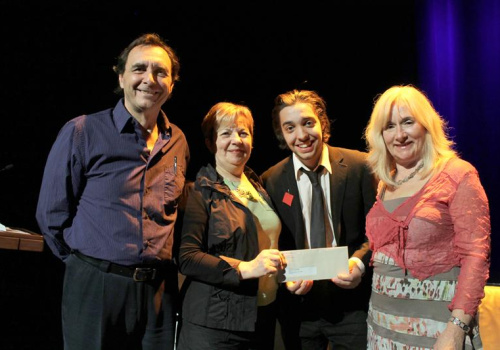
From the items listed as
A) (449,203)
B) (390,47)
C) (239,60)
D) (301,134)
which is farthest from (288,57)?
(449,203)

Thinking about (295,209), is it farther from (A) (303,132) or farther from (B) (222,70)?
(B) (222,70)

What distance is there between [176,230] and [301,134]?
2.86 ft

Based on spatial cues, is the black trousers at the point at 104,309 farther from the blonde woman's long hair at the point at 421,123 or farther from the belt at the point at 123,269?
the blonde woman's long hair at the point at 421,123

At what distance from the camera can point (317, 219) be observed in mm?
2562

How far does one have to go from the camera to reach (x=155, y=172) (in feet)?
7.41

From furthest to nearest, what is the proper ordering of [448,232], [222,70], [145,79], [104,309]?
1. [222,70]
2. [145,79]
3. [104,309]
4. [448,232]

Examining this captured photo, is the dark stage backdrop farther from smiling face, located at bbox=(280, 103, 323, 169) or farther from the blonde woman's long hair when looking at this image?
→ the blonde woman's long hair

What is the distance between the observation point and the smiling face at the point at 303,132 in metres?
2.62

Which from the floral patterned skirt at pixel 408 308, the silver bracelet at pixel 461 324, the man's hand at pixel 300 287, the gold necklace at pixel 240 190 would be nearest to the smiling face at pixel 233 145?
the gold necklace at pixel 240 190

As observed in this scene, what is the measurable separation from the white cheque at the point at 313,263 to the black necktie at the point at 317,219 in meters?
0.24

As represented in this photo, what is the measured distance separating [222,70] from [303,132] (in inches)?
81.0

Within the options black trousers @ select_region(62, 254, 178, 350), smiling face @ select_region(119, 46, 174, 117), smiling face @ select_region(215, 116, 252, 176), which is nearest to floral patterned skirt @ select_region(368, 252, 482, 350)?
smiling face @ select_region(215, 116, 252, 176)

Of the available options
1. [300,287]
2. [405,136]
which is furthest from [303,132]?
[300,287]

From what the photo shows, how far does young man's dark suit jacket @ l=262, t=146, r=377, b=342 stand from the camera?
250 cm
